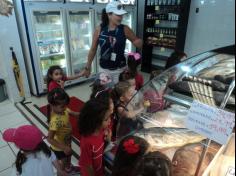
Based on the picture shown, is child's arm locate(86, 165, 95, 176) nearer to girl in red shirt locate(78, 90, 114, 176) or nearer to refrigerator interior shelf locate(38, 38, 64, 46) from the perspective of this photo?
girl in red shirt locate(78, 90, 114, 176)

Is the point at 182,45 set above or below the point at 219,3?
below

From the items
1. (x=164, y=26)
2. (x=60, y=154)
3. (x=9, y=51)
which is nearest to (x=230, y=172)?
(x=60, y=154)

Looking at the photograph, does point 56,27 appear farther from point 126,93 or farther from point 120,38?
point 126,93

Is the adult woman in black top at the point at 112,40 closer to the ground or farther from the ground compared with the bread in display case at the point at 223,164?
farther from the ground

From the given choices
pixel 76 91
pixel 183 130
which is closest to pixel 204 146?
pixel 183 130

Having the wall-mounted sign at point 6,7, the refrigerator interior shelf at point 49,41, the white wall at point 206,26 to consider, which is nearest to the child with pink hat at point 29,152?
the wall-mounted sign at point 6,7

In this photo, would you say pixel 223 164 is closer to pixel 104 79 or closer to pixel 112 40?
pixel 104 79

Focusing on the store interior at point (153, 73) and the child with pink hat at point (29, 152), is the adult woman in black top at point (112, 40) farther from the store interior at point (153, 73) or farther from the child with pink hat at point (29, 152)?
the child with pink hat at point (29, 152)

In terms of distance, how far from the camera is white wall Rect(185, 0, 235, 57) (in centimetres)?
394

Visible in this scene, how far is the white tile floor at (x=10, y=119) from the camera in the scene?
234 centimetres

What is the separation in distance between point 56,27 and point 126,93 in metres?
2.92

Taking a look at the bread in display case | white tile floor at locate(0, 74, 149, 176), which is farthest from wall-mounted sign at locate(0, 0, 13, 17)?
the bread in display case

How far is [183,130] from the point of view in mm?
1290

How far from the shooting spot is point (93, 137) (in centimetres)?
132
